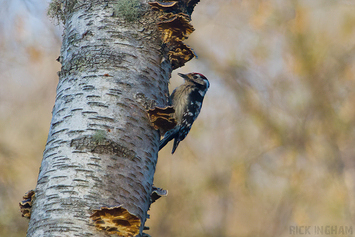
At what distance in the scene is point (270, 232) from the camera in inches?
232

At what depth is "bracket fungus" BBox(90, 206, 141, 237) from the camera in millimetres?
1504

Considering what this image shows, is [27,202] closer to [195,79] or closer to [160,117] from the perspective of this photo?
[160,117]

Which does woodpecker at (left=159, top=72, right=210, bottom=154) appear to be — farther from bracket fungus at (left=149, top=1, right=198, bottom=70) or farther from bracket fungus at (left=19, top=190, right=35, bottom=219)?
bracket fungus at (left=19, top=190, right=35, bottom=219)

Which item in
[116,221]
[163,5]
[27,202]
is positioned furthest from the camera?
[163,5]

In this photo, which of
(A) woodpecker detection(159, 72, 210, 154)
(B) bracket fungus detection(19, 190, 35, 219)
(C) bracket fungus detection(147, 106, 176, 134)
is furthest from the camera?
(A) woodpecker detection(159, 72, 210, 154)

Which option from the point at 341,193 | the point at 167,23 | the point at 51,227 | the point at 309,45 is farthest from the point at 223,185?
the point at 51,227

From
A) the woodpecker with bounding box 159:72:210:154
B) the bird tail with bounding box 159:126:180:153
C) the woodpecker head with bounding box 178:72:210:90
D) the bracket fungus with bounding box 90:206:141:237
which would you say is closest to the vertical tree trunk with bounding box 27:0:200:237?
the bracket fungus with bounding box 90:206:141:237

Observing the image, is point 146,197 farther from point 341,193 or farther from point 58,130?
point 341,193

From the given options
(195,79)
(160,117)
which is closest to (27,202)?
(160,117)

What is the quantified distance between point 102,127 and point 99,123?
2 cm

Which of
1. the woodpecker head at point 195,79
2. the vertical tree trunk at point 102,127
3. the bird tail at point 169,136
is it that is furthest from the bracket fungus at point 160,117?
the woodpecker head at point 195,79

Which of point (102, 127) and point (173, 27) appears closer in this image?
point (102, 127)

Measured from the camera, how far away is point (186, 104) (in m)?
4.28

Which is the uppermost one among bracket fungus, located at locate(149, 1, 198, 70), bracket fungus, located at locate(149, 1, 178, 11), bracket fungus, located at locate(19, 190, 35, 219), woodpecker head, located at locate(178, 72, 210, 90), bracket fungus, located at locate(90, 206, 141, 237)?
woodpecker head, located at locate(178, 72, 210, 90)
